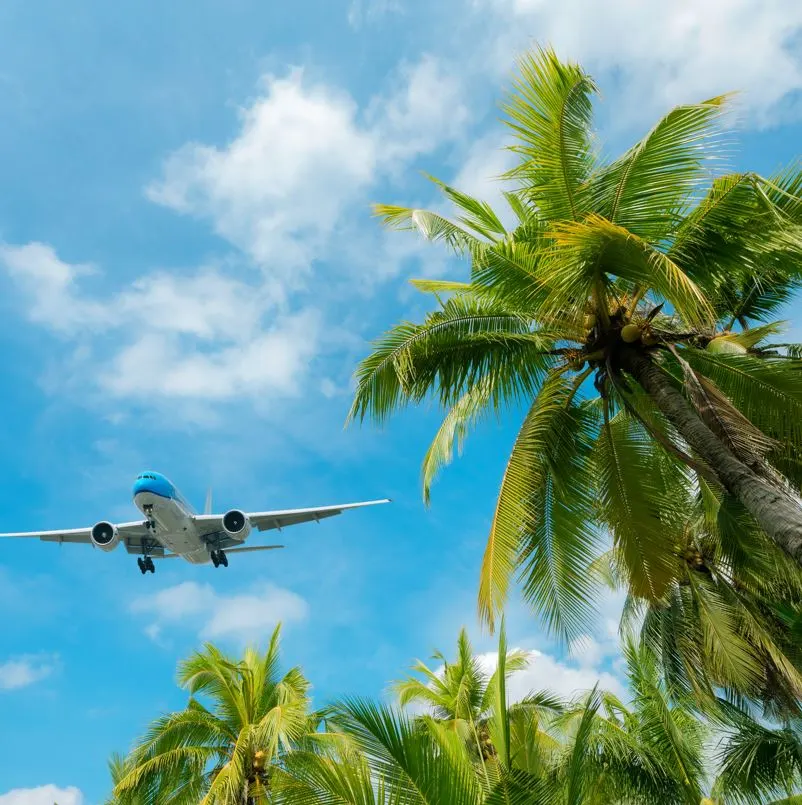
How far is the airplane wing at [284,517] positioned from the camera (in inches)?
1382

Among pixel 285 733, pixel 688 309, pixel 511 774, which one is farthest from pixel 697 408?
pixel 285 733

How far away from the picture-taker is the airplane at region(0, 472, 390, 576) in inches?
1276

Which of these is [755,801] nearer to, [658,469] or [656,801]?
[656,801]

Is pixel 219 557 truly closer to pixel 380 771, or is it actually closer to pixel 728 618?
pixel 728 618

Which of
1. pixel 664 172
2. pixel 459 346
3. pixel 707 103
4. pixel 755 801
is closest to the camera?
pixel 707 103

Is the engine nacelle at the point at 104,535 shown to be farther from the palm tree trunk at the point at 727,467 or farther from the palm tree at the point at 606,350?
the palm tree trunk at the point at 727,467

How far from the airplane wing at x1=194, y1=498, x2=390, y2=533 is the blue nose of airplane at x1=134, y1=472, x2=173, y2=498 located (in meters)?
2.93

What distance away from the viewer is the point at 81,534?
117 feet

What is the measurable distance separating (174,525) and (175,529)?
426mm

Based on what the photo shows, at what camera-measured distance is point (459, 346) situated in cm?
1048

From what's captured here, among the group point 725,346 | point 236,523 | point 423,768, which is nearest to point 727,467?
point 725,346

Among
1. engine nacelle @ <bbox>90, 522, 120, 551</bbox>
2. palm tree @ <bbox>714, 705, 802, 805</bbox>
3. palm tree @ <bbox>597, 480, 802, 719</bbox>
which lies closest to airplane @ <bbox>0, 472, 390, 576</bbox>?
engine nacelle @ <bbox>90, 522, 120, 551</bbox>

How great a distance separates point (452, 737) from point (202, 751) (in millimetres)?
11206

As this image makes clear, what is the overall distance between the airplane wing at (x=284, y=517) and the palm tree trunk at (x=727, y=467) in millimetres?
26094
